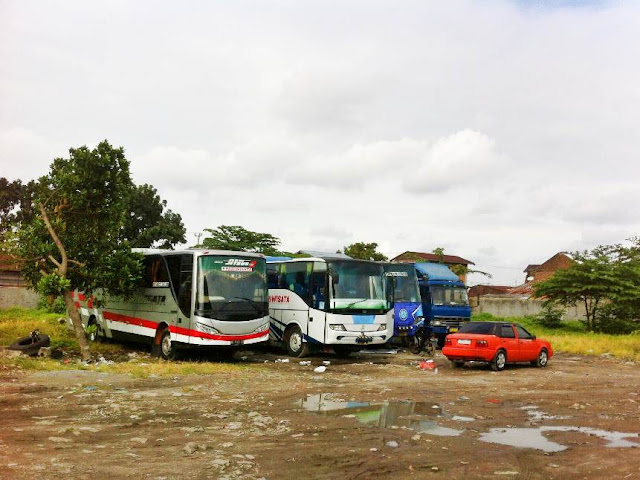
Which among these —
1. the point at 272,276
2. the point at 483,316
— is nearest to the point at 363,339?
the point at 272,276

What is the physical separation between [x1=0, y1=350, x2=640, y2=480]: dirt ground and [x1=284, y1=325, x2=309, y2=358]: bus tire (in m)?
3.88

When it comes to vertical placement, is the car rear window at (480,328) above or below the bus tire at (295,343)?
above

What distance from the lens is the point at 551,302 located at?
3669cm

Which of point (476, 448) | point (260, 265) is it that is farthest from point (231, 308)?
point (476, 448)

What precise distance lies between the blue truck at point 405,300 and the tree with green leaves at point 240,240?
1857cm

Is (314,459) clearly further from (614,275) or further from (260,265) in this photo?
(614,275)

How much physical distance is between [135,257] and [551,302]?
26.7m

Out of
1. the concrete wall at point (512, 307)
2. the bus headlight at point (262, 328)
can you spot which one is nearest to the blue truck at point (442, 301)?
the bus headlight at point (262, 328)

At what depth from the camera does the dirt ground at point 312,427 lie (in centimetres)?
660

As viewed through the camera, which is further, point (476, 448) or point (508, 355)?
point (508, 355)

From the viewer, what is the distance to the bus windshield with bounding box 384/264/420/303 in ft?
75.9

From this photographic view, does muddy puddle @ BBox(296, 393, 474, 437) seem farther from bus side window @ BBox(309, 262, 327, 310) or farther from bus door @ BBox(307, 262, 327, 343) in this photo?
bus side window @ BBox(309, 262, 327, 310)

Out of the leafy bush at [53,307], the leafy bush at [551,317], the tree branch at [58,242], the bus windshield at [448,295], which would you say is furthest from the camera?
the leafy bush at [551,317]

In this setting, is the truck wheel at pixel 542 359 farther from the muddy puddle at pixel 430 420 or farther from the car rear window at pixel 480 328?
the muddy puddle at pixel 430 420
